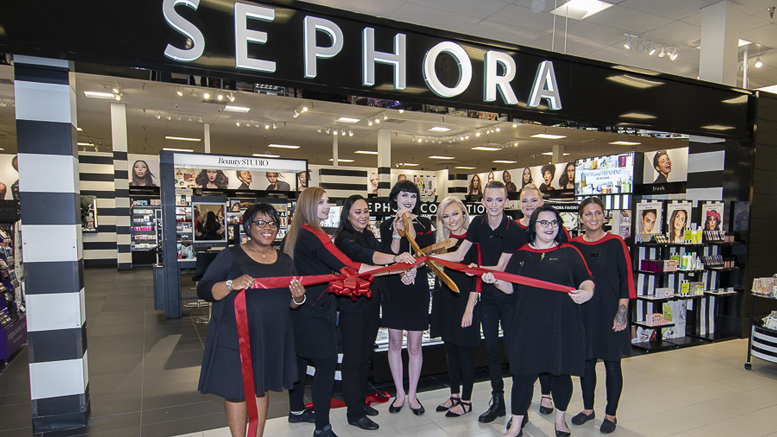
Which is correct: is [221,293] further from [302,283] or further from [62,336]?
[62,336]

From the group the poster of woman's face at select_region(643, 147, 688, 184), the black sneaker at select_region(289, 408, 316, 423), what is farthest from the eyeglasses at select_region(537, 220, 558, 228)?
the poster of woman's face at select_region(643, 147, 688, 184)

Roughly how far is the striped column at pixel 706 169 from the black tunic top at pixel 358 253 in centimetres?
540

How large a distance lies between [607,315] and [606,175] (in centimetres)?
351

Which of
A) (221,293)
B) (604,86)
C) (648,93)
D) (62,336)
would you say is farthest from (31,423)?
(648,93)

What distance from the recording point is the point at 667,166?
7.48 m

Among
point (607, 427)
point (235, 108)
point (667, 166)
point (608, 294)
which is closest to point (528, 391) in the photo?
point (607, 427)

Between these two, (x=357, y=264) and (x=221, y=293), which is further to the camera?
(x=357, y=264)

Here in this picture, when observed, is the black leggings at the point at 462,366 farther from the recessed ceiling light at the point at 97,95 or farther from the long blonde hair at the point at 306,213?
the recessed ceiling light at the point at 97,95

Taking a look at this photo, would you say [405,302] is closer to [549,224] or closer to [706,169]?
[549,224]

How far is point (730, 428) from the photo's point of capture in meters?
3.22

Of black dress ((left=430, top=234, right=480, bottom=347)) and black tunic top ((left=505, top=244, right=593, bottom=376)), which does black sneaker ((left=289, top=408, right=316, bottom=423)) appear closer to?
black dress ((left=430, top=234, right=480, bottom=347))

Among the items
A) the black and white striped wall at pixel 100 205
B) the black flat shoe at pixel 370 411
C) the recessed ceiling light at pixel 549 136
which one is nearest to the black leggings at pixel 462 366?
the black flat shoe at pixel 370 411

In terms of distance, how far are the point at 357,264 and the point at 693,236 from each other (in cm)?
473

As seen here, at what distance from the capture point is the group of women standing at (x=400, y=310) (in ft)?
7.70
